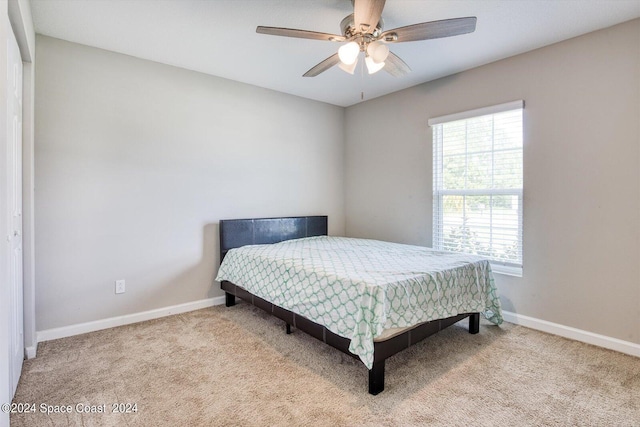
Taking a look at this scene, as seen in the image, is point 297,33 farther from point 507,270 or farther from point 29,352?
point 29,352

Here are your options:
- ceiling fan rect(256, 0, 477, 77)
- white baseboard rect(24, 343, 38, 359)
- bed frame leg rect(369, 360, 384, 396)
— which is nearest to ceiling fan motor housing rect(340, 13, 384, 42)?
ceiling fan rect(256, 0, 477, 77)

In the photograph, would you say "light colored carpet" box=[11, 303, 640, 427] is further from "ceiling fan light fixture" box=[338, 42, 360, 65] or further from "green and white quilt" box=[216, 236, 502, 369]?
"ceiling fan light fixture" box=[338, 42, 360, 65]

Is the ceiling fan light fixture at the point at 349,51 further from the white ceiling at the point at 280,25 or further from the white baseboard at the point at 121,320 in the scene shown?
the white baseboard at the point at 121,320

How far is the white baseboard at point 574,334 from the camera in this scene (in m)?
2.38

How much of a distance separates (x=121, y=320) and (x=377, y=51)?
10.2 ft

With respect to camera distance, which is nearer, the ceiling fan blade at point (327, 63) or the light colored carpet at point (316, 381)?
the light colored carpet at point (316, 381)

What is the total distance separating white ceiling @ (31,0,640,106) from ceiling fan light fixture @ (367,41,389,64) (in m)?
0.41

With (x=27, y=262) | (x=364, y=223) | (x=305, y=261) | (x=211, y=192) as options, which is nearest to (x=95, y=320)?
(x=27, y=262)

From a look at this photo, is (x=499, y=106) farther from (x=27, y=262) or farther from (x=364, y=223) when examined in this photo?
(x=27, y=262)

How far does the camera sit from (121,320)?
292 centimetres

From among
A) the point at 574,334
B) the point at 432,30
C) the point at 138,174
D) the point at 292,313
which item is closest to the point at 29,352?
the point at 138,174

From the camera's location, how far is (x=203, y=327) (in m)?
2.89

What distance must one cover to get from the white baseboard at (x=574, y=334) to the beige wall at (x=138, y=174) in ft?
9.24

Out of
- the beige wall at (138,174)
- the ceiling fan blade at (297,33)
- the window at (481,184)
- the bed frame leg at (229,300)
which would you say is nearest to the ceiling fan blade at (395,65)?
the ceiling fan blade at (297,33)
